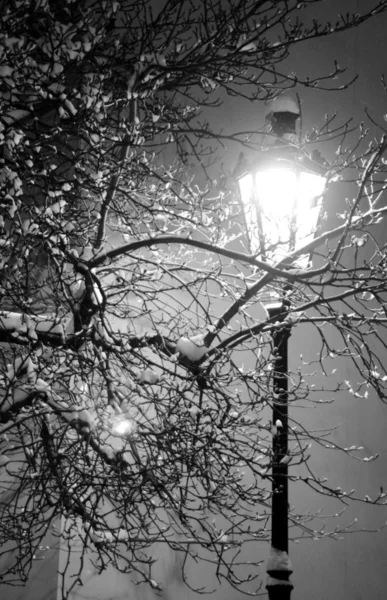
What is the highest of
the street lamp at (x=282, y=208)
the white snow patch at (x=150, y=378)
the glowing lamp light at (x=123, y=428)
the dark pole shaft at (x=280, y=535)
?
the street lamp at (x=282, y=208)

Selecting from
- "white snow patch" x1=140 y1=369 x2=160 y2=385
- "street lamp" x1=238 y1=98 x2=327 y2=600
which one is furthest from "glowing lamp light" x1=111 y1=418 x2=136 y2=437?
"street lamp" x1=238 y1=98 x2=327 y2=600

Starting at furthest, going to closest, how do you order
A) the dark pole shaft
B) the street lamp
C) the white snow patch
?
the white snow patch
the street lamp
the dark pole shaft

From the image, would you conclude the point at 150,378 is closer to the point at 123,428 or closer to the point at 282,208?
the point at 123,428

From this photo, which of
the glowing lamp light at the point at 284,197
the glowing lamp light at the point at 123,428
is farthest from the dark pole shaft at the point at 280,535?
the glowing lamp light at the point at 123,428

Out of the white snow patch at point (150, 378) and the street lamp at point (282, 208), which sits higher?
the street lamp at point (282, 208)

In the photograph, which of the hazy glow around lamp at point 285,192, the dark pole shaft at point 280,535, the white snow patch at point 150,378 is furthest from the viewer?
the white snow patch at point 150,378

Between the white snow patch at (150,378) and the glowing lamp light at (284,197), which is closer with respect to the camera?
the glowing lamp light at (284,197)

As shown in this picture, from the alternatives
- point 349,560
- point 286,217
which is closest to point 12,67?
point 286,217

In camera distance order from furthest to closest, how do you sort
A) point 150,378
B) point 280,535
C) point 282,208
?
point 150,378 → point 282,208 → point 280,535

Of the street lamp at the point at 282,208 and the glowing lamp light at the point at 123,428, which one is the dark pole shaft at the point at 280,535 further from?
the glowing lamp light at the point at 123,428

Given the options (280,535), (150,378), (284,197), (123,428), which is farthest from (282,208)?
(280,535)

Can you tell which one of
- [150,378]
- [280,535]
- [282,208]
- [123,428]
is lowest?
[280,535]

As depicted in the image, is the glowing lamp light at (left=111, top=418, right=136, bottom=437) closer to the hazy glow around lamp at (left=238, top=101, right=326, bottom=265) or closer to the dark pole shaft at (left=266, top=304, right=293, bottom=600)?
the dark pole shaft at (left=266, top=304, right=293, bottom=600)

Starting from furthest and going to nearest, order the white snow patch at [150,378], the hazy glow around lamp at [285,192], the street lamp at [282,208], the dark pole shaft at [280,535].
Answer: the white snow patch at [150,378] < the hazy glow around lamp at [285,192] < the street lamp at [282,208] < the dark pole shaft at [280,535]
